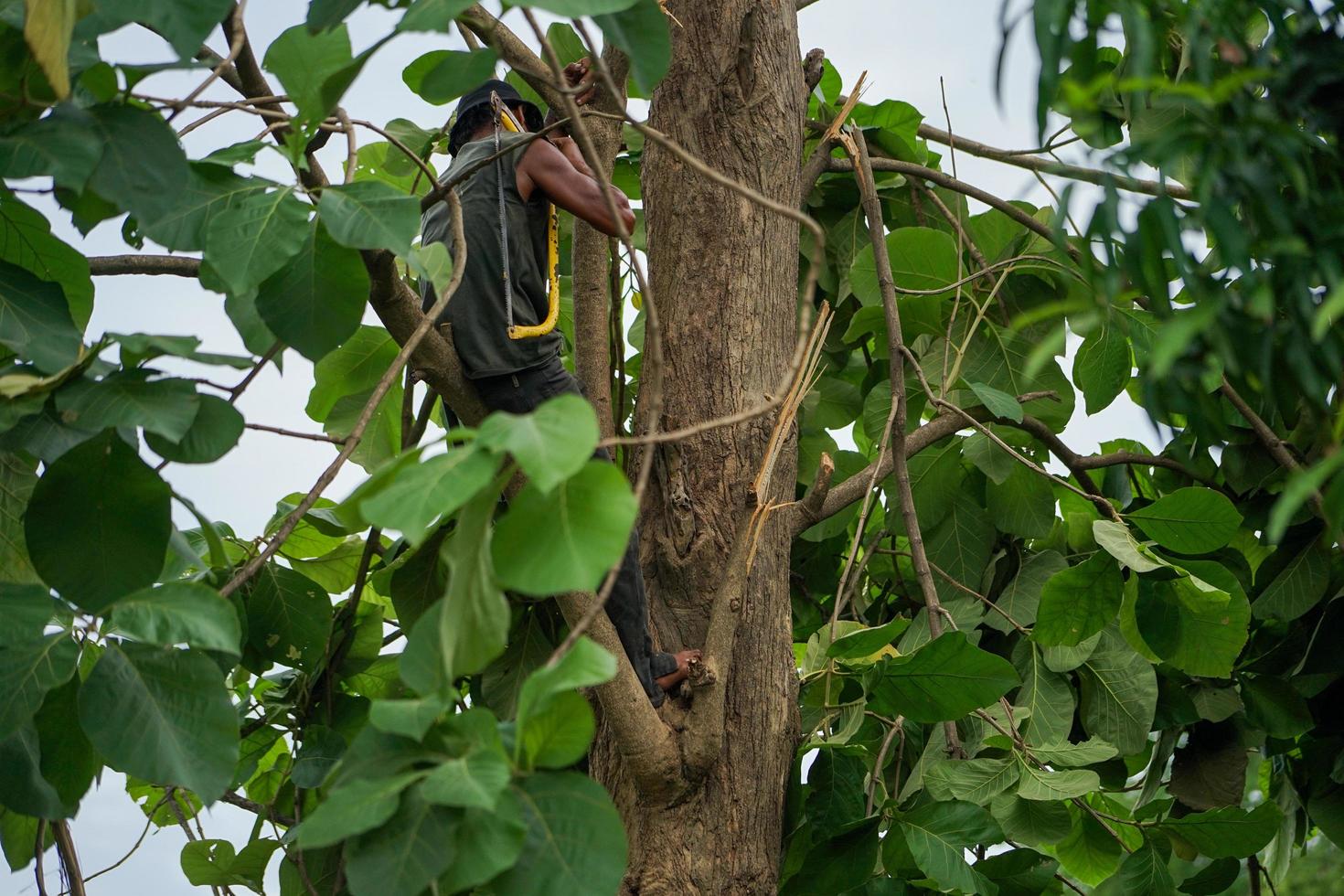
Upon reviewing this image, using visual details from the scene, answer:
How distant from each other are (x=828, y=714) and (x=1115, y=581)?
0.49 m

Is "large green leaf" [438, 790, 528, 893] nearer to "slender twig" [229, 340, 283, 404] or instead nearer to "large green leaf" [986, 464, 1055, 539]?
"slender twig" [229, 340, 283, 404]

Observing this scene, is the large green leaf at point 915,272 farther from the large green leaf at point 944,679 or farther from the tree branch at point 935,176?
the large green leaf at point 944,679

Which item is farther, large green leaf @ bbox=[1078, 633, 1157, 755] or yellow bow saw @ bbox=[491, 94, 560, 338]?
large green leaf @ bbox=[1078, 633, 1157, 755]

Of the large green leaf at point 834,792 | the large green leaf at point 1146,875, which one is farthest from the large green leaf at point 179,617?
the large green leaf at point 1146,875

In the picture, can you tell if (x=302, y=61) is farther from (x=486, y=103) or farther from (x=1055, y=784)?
(x=1055, y=784)

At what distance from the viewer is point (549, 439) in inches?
35.7

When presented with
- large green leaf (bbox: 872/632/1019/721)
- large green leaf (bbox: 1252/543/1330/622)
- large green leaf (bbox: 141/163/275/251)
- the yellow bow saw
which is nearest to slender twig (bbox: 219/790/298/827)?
the yellow bow saw

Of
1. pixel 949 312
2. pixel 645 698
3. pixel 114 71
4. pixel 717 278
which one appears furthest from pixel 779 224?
pixel 114 71

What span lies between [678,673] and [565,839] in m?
0.88

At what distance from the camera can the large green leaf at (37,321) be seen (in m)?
1.26

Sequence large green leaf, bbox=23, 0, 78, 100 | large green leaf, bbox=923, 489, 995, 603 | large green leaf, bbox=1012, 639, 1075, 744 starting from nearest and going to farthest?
1. large green leaf, bbox=23, 0, 78, 100
2. large green leaf, bbox=1012, 639, 1075, 744
3. large green leaf, bbox=923, 489, 995, 603

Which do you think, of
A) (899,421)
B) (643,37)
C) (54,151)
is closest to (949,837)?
(899,421)

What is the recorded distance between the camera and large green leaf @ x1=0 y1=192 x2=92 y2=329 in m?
1.43

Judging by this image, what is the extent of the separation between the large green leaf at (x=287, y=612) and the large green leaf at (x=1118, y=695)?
1.37 metres
